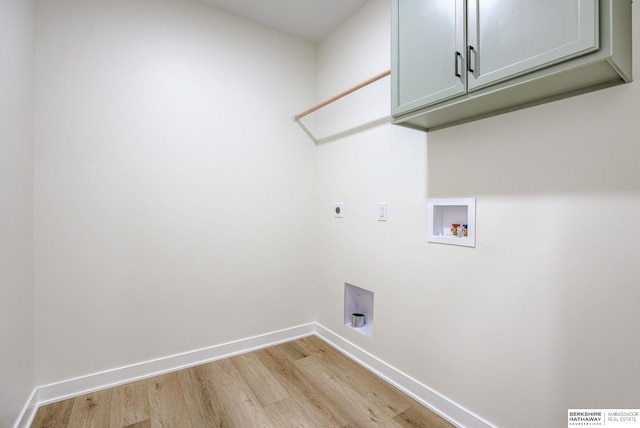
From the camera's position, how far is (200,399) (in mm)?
1801

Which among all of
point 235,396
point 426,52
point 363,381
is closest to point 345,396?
point 363,381

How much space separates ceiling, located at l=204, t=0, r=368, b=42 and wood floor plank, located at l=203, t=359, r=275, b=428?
2658 mm

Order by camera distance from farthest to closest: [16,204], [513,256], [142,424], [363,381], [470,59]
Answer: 1. [363,381]
2. [142,424]
3. [16,204]
4. [513,256]
5. [470,59]

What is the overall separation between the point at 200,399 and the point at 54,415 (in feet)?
2.50

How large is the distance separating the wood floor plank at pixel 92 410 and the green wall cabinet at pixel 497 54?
227cm

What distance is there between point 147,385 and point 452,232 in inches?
83.5

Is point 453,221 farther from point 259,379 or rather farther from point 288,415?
point 259,379

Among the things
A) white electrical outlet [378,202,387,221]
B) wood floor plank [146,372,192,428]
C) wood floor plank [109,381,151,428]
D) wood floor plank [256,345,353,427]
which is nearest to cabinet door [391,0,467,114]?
white electrical outlet [378,202,387,221]

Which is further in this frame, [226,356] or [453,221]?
[226,356]

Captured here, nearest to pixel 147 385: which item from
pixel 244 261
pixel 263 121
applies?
pixel 244 261

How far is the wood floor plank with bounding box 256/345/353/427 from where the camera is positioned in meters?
1.64

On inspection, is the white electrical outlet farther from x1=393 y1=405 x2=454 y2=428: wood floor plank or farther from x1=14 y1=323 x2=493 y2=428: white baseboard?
x1=393 y1=405 x2=454 y2=428: wood floor plank

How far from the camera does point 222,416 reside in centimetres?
166

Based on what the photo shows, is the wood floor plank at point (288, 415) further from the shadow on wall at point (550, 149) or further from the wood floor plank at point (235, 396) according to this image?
the shadow on wall at point (550, 149)
